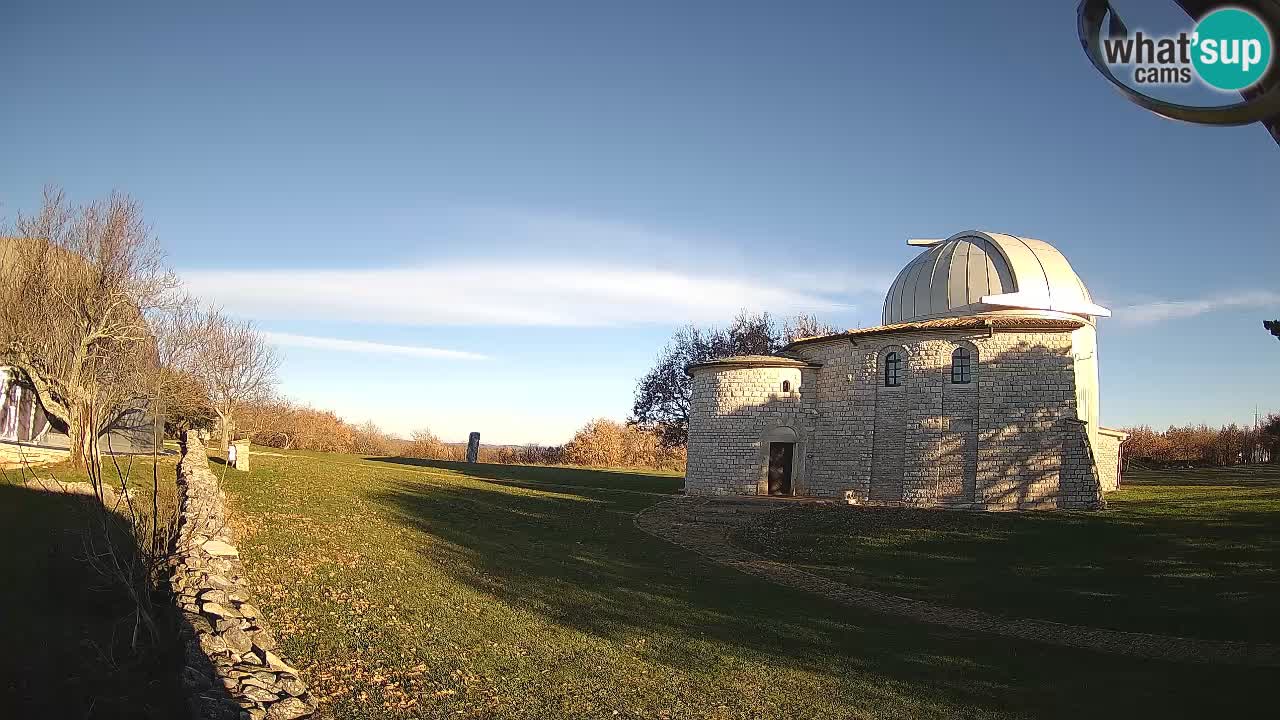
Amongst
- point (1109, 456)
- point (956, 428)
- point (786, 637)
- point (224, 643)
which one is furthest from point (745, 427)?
point (224, 643)

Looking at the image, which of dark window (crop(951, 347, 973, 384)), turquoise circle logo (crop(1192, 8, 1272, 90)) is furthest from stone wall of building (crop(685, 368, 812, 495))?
turquoise circle logo (crop(1192, 8, 1272, 90))

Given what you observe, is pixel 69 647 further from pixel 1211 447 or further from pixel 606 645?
pixel 1211 447

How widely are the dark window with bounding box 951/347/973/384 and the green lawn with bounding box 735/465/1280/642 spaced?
4.87 m

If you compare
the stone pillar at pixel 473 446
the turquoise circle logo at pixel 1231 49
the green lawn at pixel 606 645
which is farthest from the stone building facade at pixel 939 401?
the turquoise circle logo at pixel 1231 49

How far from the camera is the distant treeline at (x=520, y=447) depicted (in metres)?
47.2

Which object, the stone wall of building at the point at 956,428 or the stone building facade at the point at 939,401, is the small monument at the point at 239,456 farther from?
the stone wall of building at the point at 956,428

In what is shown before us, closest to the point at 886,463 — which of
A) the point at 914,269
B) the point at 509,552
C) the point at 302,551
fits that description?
the point at 914,269

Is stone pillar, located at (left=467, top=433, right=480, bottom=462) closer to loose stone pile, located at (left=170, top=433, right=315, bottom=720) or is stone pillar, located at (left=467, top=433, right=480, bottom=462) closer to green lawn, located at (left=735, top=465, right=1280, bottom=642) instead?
green lawn, located at (left=735, top=465, right=1280, bottom=642)

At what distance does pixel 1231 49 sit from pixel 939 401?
23.6 meters

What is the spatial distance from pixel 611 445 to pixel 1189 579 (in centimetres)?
3924

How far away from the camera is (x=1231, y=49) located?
9.34ft

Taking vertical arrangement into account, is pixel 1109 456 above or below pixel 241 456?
above

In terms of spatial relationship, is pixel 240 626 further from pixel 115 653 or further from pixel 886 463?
pixel 886 463

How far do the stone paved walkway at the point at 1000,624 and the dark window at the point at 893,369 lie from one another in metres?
10.4
